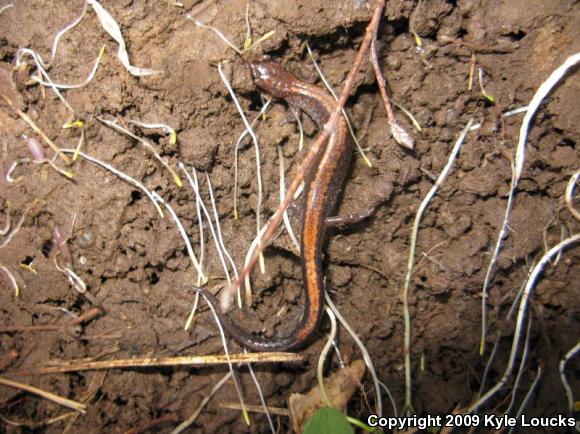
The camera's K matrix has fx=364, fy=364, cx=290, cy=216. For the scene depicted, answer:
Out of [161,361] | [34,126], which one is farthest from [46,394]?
[34,126]

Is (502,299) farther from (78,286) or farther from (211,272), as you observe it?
(78,286)

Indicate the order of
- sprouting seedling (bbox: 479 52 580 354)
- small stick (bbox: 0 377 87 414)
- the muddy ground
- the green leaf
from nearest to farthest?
sprouting seedling (bbox: 479 52 580 354), the green leaf, the muddy ground, small stick (bbox: 0 377 87 414)

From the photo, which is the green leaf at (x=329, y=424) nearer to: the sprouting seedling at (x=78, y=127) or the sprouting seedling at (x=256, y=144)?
the sprouting seedling at (x=256, y=144)

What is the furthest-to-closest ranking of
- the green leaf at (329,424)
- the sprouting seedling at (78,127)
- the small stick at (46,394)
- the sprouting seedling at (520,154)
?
the small stick at (46,394), the sprouting seedling at (78,127), the green leaf at (329,424), the sprouting seedling at (520,154)

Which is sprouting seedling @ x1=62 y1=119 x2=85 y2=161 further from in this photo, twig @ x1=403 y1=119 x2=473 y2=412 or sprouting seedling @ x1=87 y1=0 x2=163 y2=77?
twig @ x1=403 y1=119 x2=473 y2=412

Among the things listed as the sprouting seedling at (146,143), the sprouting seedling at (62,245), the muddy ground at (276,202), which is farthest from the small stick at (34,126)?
the sprouting seedling at (62,245)

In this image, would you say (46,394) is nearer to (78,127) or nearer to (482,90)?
(78,127)

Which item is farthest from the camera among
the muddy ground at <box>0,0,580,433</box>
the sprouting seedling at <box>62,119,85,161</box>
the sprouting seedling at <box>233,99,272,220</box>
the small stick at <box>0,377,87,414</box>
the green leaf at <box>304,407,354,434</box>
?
the small stick at <box>0,377,87,414</box>

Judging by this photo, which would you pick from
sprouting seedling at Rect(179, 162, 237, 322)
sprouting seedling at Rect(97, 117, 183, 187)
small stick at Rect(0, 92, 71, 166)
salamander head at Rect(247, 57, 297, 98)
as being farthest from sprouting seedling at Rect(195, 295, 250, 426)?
salamander head at Rect(247, 57, 297, 98)
